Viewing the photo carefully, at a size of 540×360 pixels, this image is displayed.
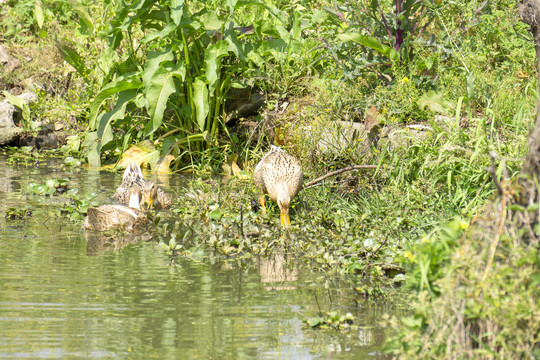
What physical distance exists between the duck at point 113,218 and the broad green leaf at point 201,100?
2382mm

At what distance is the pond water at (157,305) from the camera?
4.19 m

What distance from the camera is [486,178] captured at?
6387 millimetres

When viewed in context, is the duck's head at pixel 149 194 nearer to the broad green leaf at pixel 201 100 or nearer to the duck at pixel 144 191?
the duck at pixel 144 191

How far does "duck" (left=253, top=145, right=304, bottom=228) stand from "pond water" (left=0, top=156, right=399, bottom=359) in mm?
931

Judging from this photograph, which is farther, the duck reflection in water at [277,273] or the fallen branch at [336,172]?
the fallen branch at [336,172]

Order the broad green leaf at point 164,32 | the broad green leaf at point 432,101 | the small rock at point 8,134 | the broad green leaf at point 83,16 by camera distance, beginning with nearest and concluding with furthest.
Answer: the broad green leaf at point 432,101 → the broad green leaf at point 164,32 → the broad green leaf at point 83,16 → the small rock at point 8,134

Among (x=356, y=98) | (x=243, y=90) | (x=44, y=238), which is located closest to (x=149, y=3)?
(x=243, y=90)

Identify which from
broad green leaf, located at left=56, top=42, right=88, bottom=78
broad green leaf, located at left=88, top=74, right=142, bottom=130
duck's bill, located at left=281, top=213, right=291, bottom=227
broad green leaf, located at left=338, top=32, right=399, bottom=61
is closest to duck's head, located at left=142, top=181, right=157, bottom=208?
duck's bill, located at left=281, top=213, right=291, bottom=227

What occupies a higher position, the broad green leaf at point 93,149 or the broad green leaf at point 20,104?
the broad green leaf at point 20,104

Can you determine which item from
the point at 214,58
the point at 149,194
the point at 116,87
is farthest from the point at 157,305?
the point at 116,87

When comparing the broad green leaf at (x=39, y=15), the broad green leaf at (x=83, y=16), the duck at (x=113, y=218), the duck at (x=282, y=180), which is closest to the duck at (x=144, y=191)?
the duck at (x=113, y=218)

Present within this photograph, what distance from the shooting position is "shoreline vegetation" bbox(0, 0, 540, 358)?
3.44 m

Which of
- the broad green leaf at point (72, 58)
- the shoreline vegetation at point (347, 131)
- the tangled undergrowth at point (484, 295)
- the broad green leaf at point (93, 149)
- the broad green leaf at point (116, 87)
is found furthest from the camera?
the broad green leaf at point (72, 58)

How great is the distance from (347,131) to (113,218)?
267 cm
